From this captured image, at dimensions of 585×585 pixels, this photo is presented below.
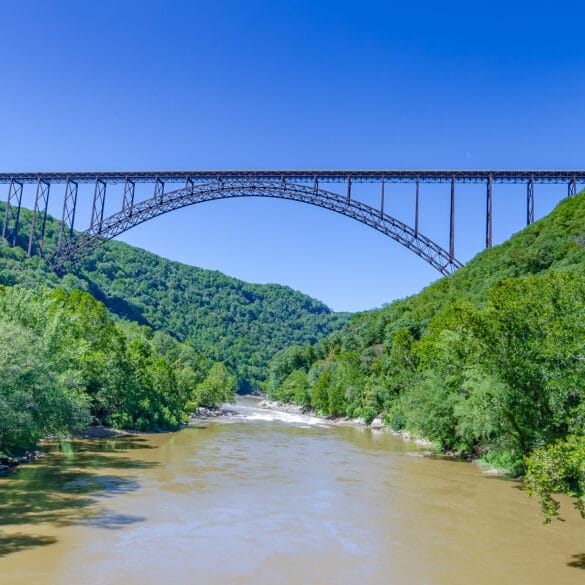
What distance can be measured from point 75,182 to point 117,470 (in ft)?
135

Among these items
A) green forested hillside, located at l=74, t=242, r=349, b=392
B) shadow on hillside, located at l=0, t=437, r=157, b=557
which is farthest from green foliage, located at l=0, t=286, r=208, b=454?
green forested hillside, located at l=74, t=242, r=349, b=392

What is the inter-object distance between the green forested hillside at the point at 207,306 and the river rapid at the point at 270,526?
57.0m

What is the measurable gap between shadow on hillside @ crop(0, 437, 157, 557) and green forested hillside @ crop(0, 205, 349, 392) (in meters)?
52.6

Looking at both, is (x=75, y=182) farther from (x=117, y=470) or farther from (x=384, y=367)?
(x=117, y=470)

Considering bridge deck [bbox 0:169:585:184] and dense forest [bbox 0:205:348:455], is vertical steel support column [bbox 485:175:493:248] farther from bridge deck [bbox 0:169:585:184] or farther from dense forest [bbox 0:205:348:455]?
dense forest [bbox 0:205:348:455]

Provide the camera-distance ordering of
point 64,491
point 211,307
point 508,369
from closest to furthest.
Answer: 1. point 64,491
2. point 508,369
3. point 211,307

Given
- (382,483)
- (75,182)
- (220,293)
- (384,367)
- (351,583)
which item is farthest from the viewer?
(220,293)

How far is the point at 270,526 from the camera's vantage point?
13.2 metres

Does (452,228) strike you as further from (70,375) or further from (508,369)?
(70,375)

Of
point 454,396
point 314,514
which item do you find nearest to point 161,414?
point 454,396

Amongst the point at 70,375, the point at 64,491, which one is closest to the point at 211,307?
the point at 70,375

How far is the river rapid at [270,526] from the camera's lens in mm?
10094

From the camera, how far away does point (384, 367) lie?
49750 millimetres

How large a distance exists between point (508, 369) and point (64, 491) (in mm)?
13416
